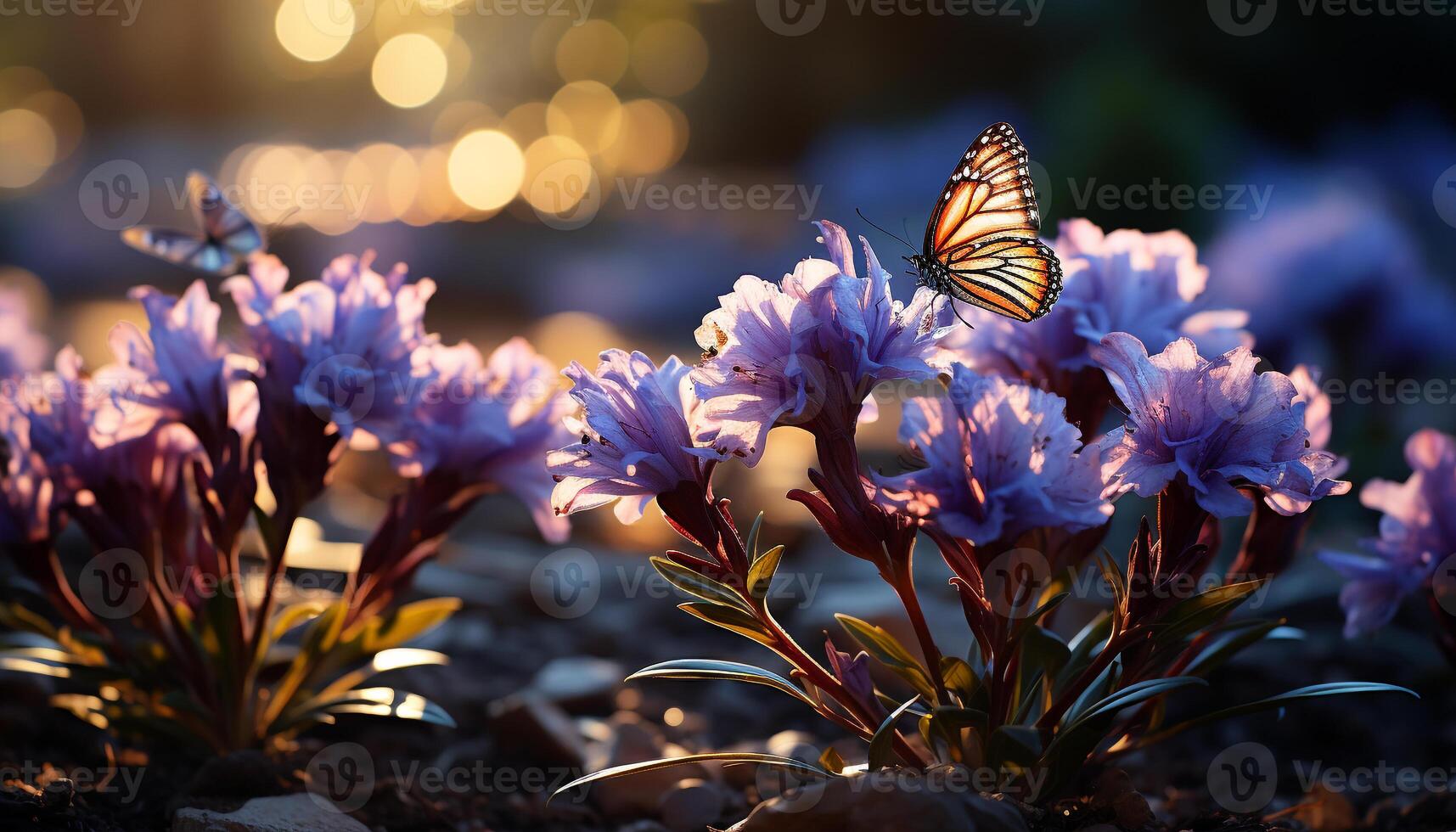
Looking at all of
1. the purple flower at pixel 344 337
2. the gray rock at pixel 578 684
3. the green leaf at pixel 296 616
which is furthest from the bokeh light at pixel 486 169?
the purple flower at pixel 344 337

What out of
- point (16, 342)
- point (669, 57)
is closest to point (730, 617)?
point (16, 342)

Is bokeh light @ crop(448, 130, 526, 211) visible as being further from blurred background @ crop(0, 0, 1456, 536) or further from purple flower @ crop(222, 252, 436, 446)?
purple flower @ crop(222, 252, 436, 446)

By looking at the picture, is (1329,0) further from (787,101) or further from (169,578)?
(169,578)

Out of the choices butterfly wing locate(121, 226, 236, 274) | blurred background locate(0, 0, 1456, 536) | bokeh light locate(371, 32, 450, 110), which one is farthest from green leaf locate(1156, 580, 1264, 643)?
bokeh light locate(371, 32, 450, 110)

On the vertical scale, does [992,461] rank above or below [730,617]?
above

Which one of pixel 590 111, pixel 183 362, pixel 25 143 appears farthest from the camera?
pixel 25 143

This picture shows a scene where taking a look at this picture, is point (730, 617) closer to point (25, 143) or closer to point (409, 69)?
point (409, 69)

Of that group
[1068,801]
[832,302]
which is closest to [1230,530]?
[1068,801]
